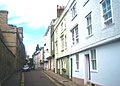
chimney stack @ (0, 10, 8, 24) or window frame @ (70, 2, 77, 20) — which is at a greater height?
chimney stack @ (0, 10, 8, 24)

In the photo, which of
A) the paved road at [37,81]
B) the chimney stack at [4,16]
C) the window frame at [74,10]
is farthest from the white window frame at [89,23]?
the chimney stack at [4,16]

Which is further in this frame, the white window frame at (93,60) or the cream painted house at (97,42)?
the white window frame at (93,60)

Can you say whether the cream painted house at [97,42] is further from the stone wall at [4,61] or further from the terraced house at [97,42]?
the stone wall at [4,61]

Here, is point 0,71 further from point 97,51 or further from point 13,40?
point 13,40

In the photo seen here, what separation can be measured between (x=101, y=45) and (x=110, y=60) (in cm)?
184

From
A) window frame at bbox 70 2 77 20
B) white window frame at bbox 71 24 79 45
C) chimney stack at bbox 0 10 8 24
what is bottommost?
white window frame at bbox 71 24 79 45

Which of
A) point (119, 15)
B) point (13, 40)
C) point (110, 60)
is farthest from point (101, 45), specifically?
point (13, 40)

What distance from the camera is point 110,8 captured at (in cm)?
1387

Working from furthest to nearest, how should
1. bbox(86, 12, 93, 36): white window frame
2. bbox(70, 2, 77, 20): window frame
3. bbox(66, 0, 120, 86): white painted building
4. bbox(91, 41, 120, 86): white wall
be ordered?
bbox(70, 2, 77, 20): window frame → bbox(86, 12, 93, 36): white window frame → bbox(66, 0, 120, 86): white painted building → bbox(91, 41, 120, 86): white wall

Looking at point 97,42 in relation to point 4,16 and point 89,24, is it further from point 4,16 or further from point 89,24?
A: point 4,16

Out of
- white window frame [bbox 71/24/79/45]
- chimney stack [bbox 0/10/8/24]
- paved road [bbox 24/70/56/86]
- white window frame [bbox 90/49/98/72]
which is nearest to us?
white window frame [bbox 90/49/98/72]

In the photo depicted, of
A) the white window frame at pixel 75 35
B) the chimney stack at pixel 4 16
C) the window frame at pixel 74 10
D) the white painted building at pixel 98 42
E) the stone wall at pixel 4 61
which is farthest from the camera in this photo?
the chimney stack at pixel 4 16

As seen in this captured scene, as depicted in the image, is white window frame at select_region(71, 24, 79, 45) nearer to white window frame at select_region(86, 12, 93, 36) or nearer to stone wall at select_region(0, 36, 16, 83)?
white window frame at select_region(86, 12, 93, 36)

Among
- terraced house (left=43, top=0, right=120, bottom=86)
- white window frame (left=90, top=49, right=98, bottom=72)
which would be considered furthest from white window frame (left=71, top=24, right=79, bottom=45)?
white window frame (left=90, top=49, right=98, bottom=72)
